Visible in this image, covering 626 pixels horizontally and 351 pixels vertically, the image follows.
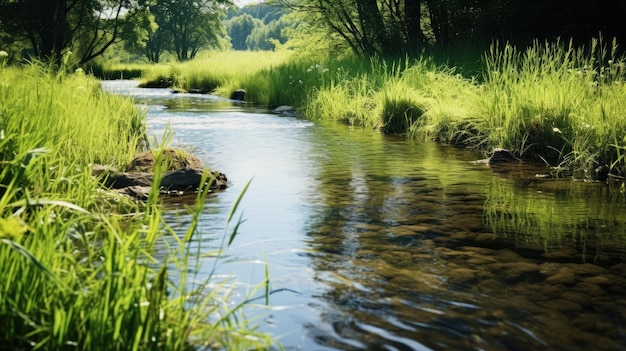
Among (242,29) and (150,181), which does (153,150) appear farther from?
(242,29)

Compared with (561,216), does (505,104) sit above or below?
above

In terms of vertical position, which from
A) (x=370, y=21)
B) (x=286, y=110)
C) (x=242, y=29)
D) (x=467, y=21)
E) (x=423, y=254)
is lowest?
(x=423, y=254)

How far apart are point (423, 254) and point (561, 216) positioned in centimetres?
163

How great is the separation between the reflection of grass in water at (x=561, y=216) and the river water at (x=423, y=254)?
0.04 ft

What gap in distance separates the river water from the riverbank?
60 cm

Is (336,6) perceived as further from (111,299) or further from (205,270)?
(111,299)

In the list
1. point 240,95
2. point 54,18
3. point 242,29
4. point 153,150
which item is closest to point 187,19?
point 54,18

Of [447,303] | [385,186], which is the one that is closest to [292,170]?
[385,186]

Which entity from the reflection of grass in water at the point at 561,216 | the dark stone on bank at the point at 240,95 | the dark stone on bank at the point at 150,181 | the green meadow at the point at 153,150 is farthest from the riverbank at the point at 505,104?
the dark stone on bank at the point at 150,181

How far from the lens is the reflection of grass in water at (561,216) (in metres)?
4.19

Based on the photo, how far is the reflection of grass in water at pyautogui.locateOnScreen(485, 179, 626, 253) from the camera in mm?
4188

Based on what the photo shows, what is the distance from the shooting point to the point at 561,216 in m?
4.85

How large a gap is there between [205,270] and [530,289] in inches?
66.8

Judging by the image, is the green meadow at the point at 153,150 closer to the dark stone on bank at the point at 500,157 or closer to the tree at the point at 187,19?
the dark stone on bank at the point at 500,157
